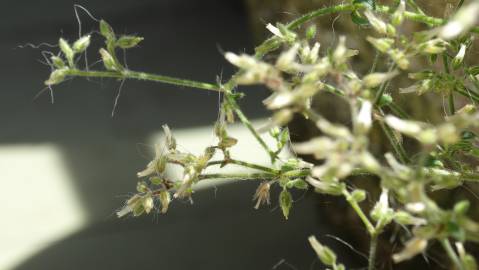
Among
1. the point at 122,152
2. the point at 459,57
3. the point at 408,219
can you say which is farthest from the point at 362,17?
the point at 122,152

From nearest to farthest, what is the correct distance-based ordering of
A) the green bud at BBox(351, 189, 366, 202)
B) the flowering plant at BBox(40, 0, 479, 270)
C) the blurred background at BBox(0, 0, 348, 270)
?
the flowering plant at BBox(40, 0, 479, 270) → the green bud at BBox(351, 189, 366, 202) → the blurred background at BBox(0, 0, 348, 270)

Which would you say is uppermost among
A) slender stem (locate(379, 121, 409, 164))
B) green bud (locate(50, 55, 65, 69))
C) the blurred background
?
green bud (locate(50, 55, 65, 69))

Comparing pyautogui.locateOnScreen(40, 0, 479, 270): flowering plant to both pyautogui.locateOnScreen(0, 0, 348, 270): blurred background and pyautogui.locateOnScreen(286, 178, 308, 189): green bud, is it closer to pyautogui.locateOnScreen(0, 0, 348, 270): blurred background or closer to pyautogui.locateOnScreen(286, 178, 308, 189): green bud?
pyautogui.locateOnScreen(286, 178, 308, 189): green bud

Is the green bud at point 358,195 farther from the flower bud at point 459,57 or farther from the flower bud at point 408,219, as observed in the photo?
the flower bud at point 459,57

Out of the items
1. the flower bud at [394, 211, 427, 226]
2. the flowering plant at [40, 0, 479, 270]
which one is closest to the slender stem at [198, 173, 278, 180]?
the flowering plant at [40, 0, 479, 270]

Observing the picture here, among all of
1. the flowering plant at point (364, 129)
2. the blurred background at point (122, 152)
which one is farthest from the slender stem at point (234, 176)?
the blurred background at point (122, 152)

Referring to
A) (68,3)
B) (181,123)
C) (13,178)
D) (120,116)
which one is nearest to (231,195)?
(181,123)

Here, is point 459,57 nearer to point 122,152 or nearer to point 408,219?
point 408,219

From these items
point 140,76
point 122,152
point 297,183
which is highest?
point 140,76
